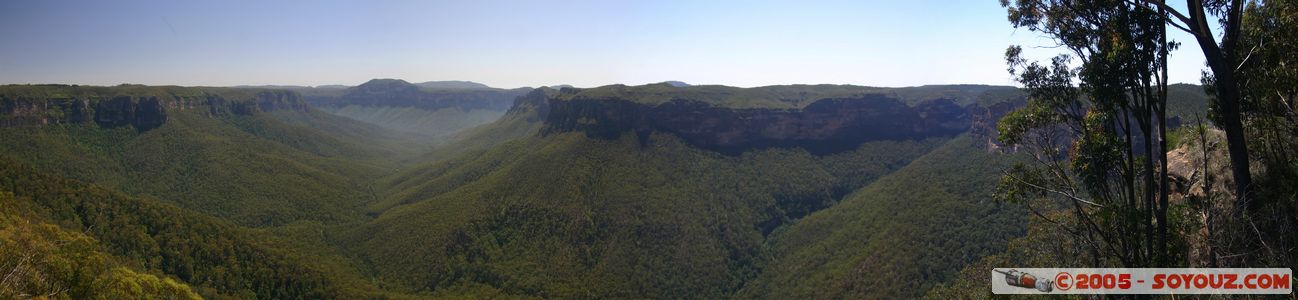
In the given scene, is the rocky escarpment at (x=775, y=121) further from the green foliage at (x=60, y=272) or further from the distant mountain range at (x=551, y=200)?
the green foliage at (x=60, y=272)

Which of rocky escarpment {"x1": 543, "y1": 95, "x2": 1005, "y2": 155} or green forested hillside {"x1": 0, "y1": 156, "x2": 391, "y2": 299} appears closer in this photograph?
green forested hillside {"x1": 0, "y1": 156, "x2": 391, "y2": 299}

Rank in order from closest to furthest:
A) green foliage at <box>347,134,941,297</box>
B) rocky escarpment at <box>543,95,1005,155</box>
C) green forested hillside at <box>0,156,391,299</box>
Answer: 1. green forested hillside at <box>0,156,391,299</box>
2. green foliage at <box>347,134,941,297</box>
3. rocky escarpment at <box>543,95,1005,155</box>

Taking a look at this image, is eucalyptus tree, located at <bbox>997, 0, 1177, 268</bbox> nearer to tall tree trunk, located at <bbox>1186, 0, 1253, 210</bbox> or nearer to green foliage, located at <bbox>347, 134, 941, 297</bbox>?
tall tree trunk, located at <bbox>1186, 0, 1253, 210</bbox>

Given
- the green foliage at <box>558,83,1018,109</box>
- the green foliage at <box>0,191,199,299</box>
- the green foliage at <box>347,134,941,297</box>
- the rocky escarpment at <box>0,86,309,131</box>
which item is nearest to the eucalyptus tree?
the green foliage at <box>0,191,199,299</box>

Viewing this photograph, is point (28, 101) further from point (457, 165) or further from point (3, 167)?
point (3, 167)

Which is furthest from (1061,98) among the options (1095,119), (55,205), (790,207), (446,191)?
(446,191)

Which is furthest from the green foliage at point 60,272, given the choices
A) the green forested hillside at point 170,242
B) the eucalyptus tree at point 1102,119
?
the eucalyptus tree at point 1102,119
